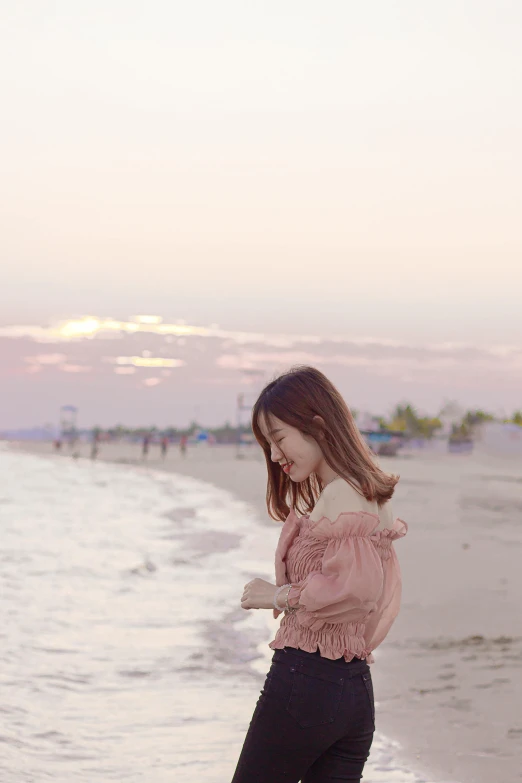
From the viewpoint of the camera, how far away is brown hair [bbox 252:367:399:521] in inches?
99.4

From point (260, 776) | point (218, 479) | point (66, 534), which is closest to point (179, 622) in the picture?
point (260, 776)

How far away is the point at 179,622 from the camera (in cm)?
901

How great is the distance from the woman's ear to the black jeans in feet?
1.88

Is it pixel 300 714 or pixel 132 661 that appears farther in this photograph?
pixel 132 661

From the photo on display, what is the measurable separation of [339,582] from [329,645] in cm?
21

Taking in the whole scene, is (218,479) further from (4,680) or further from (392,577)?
(392,577)

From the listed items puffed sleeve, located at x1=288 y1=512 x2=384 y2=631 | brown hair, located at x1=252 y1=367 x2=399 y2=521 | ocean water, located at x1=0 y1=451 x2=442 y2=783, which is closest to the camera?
puffed sleeve, located at x1=288 y1=512 x2=384 y2=631

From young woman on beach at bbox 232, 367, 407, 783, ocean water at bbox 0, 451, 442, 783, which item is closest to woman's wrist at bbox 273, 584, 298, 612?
young woman on beach at bbox 232, 367, 407, 783

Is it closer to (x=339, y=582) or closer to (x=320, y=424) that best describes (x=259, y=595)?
(x=339, y=582)

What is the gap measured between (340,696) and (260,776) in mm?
303

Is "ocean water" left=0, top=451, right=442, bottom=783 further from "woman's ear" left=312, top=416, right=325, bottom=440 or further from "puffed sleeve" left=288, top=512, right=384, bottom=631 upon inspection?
"woman's ear" left=312, top=416, right=325, bottom=440

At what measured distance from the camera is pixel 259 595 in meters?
2.60

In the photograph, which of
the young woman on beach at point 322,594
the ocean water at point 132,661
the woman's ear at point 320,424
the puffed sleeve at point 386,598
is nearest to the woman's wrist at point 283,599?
the young woman on beach at point 322,594

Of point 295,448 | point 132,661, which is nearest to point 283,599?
point 295,448
